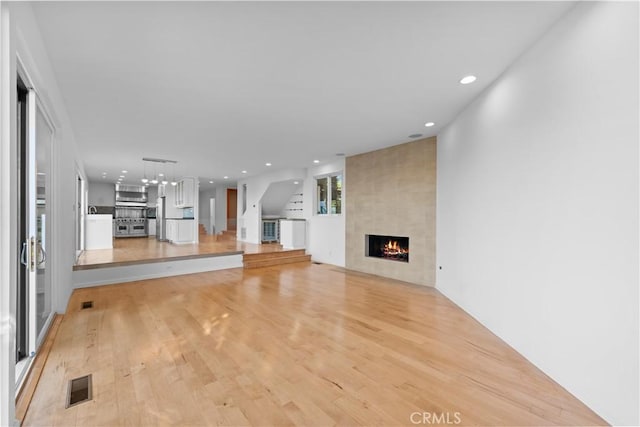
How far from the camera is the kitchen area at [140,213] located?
7586 mm

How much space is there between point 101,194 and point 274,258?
10.0 meters

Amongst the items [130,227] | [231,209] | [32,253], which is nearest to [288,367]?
[32,253]

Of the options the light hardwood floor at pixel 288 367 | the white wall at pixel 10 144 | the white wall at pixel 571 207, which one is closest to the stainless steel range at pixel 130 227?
the light hardwood floor at pixel 288 367

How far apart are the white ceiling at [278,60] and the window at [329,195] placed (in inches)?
112

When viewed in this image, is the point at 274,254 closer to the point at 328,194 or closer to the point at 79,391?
the point at 328,194

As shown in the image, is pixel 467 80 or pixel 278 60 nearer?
pixel 278 60

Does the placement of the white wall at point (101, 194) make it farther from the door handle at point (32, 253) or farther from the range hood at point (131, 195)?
the door handle at point (32, 253)

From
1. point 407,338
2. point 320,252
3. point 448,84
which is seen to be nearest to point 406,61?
point 448,84

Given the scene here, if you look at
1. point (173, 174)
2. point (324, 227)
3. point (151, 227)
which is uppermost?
point (173, 174)

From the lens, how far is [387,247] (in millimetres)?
6148

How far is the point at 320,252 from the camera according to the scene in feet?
25.1

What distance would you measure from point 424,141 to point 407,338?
141 inches

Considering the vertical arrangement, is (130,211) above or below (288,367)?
above

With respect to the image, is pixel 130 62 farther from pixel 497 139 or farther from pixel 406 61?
pixel 497 139
